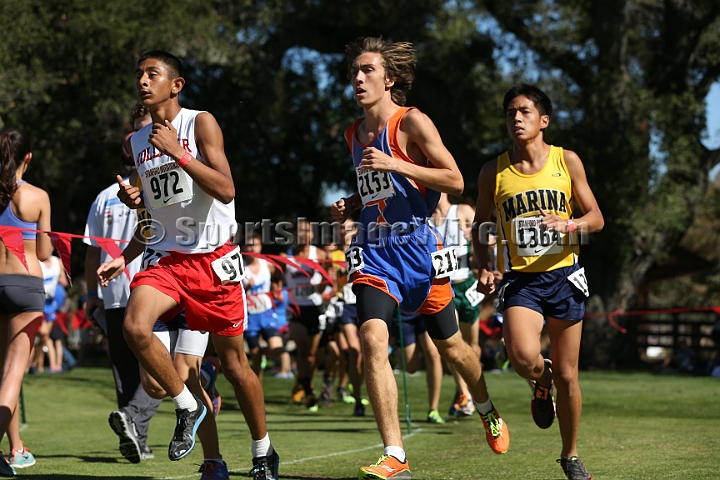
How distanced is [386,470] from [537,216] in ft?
6.40

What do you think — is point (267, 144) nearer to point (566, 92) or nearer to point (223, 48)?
point (223, 48)

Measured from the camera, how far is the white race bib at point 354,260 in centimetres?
532

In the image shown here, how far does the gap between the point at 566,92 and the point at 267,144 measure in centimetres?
929

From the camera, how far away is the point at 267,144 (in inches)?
1037

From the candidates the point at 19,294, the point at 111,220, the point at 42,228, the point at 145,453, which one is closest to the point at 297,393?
the point at 145,453

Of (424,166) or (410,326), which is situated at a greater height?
(424,166)

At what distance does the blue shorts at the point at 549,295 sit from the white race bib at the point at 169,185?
6.85 ft

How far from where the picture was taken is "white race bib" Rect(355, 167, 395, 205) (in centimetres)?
537

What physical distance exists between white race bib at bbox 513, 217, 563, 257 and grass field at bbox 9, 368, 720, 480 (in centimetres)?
140

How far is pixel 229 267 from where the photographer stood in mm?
5129

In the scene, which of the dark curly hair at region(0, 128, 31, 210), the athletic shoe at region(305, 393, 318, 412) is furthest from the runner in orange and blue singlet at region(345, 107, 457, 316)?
the athletic shoe at region(305, 393, 318, 412)

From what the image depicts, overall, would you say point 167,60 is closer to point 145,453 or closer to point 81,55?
point 145,453

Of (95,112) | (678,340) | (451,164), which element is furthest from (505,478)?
(678,340)

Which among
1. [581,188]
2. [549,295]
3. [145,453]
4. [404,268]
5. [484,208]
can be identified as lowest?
[145,453]
